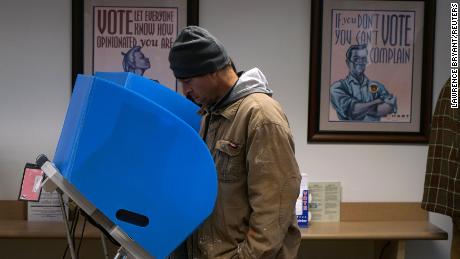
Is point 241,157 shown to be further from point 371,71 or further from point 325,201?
point 371,71

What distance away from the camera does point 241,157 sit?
3.99 feet

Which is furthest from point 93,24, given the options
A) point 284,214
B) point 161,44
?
point 284,214

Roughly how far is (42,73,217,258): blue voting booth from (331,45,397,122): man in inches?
54.8

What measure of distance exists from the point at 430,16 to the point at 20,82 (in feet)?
6.74

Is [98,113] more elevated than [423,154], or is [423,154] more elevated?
[98,113]

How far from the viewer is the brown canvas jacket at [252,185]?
3.76 feet

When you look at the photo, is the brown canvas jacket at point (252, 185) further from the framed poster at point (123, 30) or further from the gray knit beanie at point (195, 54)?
the framed poster at point (123, 30)

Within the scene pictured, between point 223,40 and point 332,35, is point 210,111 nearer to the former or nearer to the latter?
point 223,40

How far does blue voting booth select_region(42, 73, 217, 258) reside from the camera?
988 mm

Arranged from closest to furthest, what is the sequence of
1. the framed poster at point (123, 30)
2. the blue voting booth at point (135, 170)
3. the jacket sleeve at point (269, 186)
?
the blue voting booth at point (135, 170)
the jacket sleeve at point (269, 186)
the framed poster at point (123, 30)

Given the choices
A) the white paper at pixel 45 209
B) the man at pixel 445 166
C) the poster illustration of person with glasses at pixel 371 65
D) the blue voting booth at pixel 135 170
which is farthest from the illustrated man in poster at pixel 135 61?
the man at pixel 445 166

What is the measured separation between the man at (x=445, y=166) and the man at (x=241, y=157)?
1013 millimetres

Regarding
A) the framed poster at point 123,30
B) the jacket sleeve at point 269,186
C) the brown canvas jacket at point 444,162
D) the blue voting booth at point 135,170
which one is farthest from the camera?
the framed poster at point 123,30

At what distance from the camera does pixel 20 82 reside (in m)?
2.22
